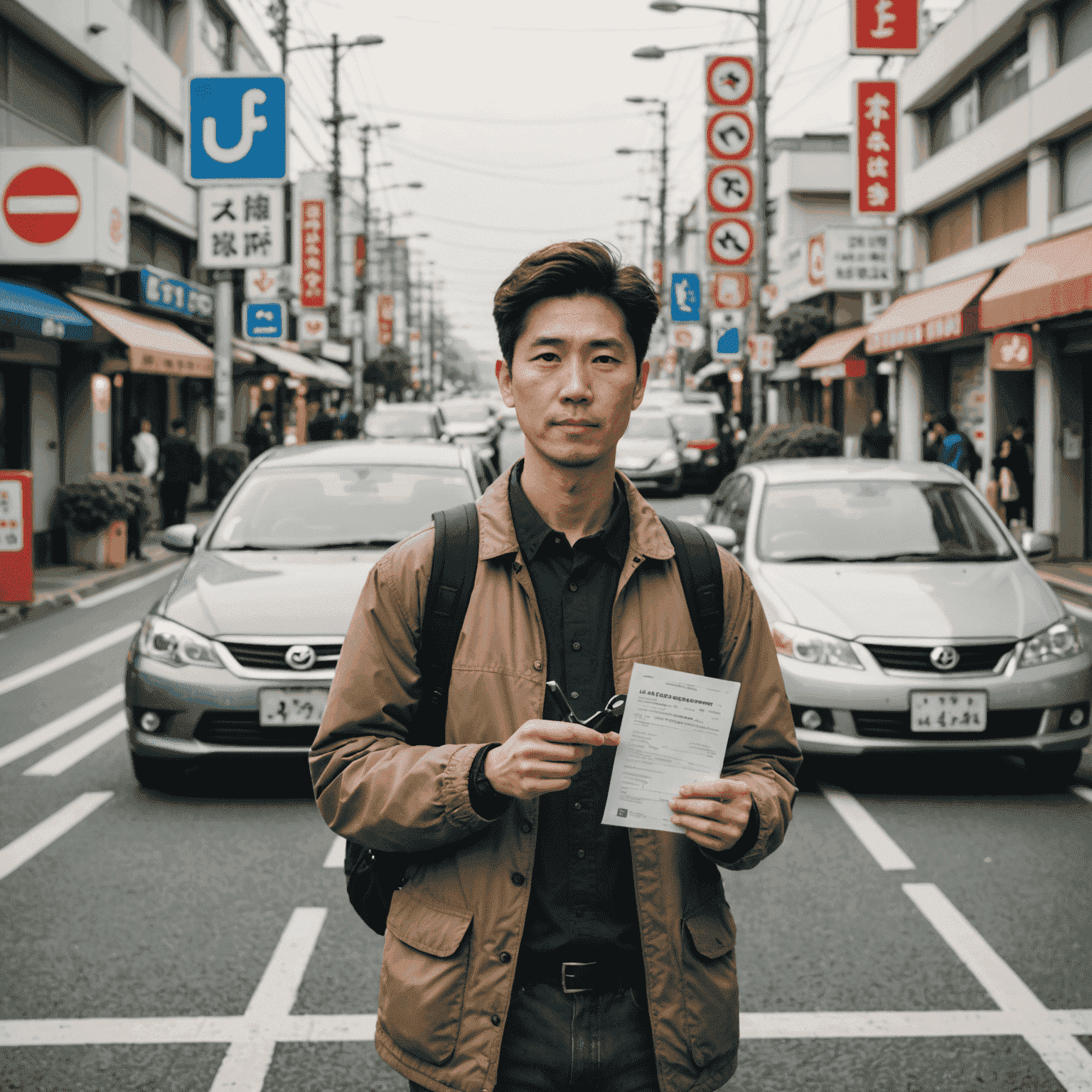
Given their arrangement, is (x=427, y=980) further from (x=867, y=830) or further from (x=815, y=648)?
(x=815, y=648)

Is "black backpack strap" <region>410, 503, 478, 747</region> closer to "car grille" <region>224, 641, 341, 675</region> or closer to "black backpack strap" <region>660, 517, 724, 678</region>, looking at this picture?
"black backpack strap" <region>660, 517, 724, 678</region>

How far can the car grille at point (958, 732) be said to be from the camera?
6203mm

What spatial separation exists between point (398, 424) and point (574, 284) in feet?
81.9

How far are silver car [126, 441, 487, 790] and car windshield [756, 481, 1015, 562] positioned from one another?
178cm

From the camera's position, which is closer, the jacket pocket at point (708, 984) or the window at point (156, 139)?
the jacket pocket at point (708, 984)

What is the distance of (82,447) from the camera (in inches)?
797

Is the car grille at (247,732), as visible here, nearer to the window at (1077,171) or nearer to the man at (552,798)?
the man at (552,798)

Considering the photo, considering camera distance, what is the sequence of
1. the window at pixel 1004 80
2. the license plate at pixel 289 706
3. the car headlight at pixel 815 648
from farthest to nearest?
1. the window at pixel 1004 80
2. the car headlight at pixel 815 648
3. the license plate at pixel 289 706

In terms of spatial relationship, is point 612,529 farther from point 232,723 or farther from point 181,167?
point 181,167

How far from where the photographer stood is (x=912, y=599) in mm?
6617

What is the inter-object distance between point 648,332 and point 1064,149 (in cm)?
1935

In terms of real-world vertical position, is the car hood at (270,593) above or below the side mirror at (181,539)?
Result: below

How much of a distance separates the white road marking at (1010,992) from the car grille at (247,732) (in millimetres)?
2718

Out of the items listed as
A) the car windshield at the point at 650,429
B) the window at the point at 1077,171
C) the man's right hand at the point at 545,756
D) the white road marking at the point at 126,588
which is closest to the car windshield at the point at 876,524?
the man's right hand at the point at 545,756
